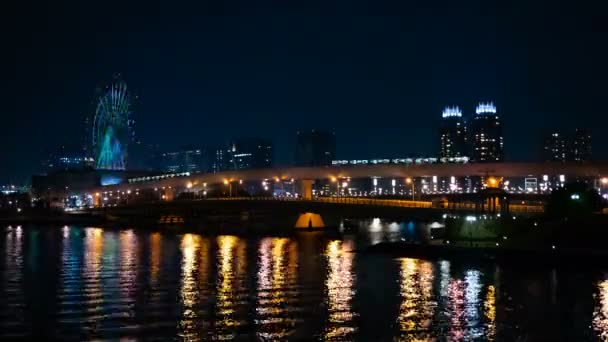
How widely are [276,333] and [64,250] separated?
35.0 meters

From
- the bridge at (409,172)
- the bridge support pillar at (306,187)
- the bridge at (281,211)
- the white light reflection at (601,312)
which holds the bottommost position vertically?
the white light reflection at (601,312)

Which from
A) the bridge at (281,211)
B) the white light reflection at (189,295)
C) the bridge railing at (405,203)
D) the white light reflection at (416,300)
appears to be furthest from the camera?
the bridge at (281,211)

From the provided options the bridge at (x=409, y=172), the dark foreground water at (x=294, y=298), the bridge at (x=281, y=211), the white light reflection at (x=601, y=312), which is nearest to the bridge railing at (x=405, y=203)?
the bridge at (x=281, y=211)

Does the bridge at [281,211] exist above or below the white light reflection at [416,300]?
above

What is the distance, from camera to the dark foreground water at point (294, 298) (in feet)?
72.2

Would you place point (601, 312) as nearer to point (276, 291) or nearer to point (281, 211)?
point (276, 291)

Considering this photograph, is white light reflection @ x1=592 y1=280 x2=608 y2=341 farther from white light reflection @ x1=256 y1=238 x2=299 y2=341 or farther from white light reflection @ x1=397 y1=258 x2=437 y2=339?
white light reflection @ x1=256 y1=238 x2=299 y2=341

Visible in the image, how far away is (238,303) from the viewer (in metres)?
27.2

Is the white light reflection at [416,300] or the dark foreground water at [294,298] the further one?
the white light reflection at [416,300]

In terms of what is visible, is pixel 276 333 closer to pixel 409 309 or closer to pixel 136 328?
pixel 136 328

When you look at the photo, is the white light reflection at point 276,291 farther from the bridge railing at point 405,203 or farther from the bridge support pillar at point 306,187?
the bridge support pillar at point 306,187

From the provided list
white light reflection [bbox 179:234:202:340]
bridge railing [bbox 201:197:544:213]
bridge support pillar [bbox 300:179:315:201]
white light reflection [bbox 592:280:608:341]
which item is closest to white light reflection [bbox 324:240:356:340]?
white light reflection [bbox 179:234:202:340]

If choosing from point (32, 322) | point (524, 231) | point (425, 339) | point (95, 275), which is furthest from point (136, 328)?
point (524, 231)

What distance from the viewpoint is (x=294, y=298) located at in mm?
28328
